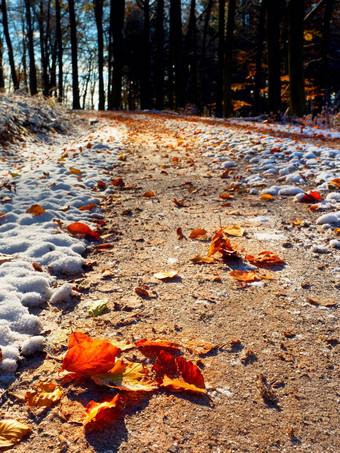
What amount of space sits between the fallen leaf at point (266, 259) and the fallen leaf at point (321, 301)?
0.44 meters

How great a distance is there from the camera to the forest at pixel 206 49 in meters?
12.3

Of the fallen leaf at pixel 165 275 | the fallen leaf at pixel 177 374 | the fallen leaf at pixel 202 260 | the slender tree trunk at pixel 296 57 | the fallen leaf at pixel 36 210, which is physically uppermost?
the slender tree trunk at pixel 296 57

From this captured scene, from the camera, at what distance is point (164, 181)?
187 inches

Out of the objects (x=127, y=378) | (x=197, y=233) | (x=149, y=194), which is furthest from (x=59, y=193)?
Answer: (x=127, y=378)

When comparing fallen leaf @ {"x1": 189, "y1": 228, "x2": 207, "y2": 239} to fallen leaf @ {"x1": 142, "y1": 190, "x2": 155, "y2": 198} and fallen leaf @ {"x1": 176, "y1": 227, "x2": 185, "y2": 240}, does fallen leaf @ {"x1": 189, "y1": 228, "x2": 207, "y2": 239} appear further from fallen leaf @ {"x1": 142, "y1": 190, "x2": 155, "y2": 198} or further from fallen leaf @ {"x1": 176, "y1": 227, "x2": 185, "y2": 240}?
fallen leaf @ {"x1": 142, "y1": 190, "x2": 155, "y2": 198}

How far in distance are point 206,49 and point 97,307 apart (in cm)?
2638

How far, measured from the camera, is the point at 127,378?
142 cm

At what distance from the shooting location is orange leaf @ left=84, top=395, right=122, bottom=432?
1.22 m

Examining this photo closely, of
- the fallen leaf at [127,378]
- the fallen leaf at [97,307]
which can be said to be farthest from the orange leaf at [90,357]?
the fallen leaf at [97,307]

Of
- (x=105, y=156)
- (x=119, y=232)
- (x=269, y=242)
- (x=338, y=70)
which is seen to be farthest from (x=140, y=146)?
(x=338, y=70)

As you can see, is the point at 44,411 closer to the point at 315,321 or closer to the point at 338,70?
the point at 315,321

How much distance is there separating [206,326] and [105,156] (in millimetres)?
5053

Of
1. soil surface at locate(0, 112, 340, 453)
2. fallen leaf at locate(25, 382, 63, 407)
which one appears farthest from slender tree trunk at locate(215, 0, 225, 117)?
fallen leaf at locate(25, 382, 63, 407)

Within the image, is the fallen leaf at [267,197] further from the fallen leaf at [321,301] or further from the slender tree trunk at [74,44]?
the slender tree trunk at [74,44]
